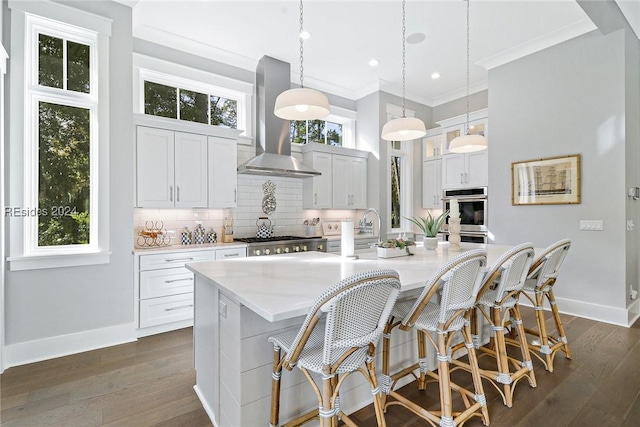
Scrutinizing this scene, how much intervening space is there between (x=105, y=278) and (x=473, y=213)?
4892mm

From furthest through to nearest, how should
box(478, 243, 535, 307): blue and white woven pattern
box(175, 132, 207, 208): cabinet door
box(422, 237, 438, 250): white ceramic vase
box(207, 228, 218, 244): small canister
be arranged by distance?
box(207, 228, 218, 244): small canister, box(175, 132, 207, 208): cabinet door, box(422, 237, 438, 250): white ceramic vase, box(478, 243, 535, 307): blue and white woven pattern

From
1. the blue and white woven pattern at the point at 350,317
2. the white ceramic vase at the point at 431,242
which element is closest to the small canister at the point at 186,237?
the white ceramic vase at the point at 431,242

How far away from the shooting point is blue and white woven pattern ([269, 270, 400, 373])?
4.06 feet

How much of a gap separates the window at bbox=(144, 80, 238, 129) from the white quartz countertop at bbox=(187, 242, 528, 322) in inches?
109

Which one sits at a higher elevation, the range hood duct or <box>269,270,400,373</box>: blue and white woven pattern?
the range hood duct

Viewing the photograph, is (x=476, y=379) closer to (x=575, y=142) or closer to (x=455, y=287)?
(x=455, y=287)

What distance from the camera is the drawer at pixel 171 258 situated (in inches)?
133

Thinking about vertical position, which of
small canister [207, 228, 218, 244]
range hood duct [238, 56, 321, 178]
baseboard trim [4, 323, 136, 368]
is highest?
A: range hood duct [238, 56, 321, 178]

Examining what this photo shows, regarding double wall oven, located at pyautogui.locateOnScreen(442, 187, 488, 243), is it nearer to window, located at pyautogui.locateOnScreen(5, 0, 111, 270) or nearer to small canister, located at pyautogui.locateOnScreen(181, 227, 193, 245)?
small canister, located at pyautogui.locateOnScreen(181, 227, 193, 245)

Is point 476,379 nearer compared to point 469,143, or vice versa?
point 476,379

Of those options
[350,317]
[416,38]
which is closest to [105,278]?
[350,317]

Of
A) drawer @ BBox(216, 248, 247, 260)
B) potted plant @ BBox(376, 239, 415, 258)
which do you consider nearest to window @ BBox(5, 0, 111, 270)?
drawer @ BBox(216, 248, 247, 260)

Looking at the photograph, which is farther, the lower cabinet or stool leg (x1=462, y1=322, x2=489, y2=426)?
the lower cabinet

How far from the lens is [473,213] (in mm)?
4996
